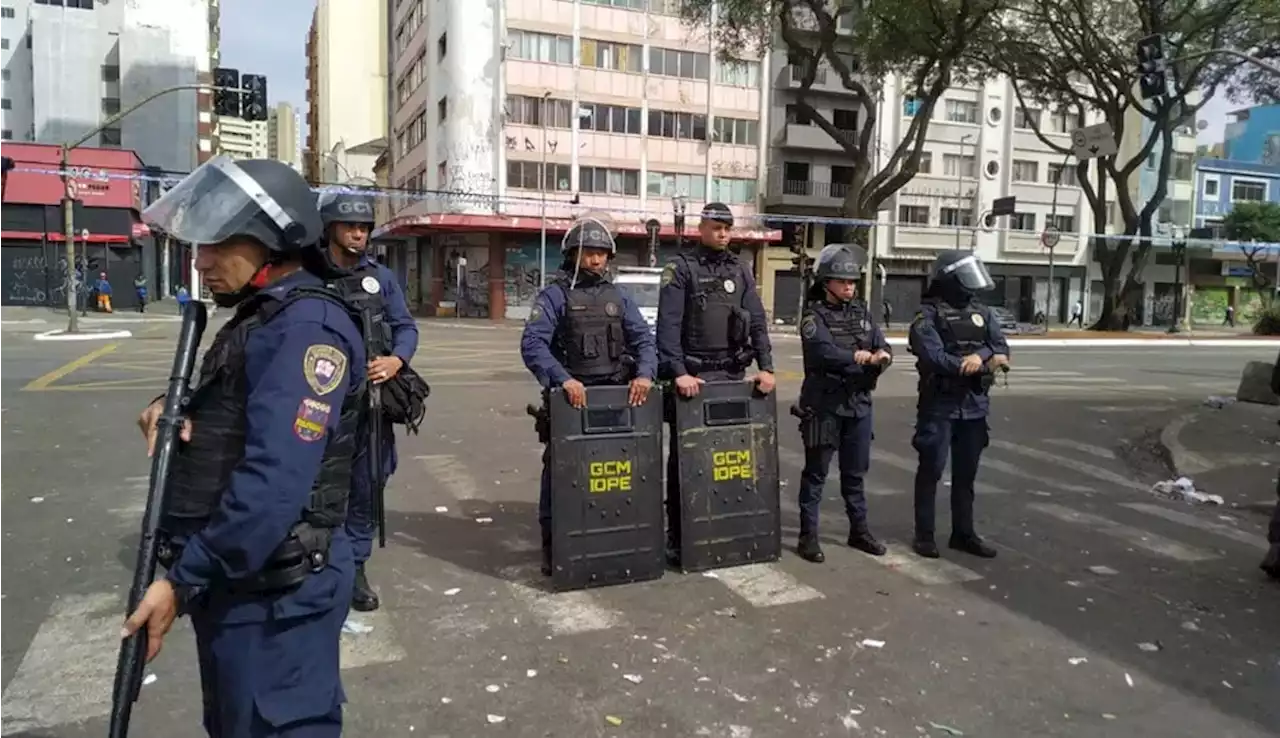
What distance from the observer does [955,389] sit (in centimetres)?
568

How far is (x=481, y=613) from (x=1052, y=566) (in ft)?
11.0

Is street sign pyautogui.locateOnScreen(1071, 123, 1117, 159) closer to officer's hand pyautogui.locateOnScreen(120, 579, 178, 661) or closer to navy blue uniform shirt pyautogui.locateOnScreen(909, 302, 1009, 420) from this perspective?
navy blue uniform shirt pyautogui.locateOnScreen(909, 302, 1009, 420)

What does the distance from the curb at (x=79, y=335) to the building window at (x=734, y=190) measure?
26.4 metres

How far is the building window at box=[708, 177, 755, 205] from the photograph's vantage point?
142 feet

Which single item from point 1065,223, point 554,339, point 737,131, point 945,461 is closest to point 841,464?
point 945,461

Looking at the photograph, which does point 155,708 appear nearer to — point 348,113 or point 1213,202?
point 1213,202

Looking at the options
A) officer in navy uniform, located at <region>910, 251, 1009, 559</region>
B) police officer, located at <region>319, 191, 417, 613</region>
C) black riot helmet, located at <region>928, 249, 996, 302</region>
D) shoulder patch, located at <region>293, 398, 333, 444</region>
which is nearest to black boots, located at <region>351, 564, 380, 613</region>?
police officer, located at <region>319, 191, 417, 613</region>

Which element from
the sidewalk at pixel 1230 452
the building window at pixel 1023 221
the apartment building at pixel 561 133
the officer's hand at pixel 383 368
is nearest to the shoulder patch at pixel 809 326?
the officer's hand at pixel 383 368

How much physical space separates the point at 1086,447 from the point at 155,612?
9523 mm

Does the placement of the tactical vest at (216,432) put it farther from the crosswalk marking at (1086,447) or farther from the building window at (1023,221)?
the building window at (1023,221)

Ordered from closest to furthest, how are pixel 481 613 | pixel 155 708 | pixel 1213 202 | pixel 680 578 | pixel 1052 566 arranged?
pixel 155 708 → pixel 481 613 → pixel 680 578 → pixel 1052 566 → pixel 1213 202

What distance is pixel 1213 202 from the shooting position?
193ft

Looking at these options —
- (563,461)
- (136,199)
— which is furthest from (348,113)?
(563,461)

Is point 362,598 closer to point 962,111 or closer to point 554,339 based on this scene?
point 554,339
